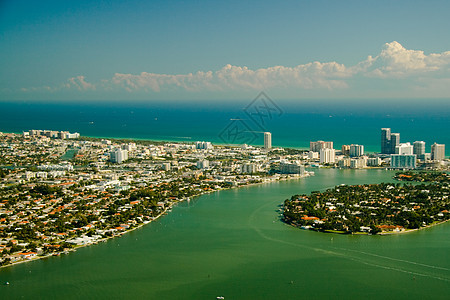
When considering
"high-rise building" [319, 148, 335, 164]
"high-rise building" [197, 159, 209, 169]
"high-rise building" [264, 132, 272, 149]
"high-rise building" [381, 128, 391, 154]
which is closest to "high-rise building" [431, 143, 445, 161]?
"high-rise building" [381, 128, 391, 154]

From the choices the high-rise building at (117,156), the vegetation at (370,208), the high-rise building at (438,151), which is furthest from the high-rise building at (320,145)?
the high-rise building at (117,156)

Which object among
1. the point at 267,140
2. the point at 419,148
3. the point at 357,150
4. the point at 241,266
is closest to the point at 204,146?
the point at 267,140

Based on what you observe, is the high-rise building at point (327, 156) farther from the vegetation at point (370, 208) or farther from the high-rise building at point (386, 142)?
the vegetation at point (370, 208)

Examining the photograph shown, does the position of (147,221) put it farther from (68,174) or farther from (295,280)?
(68,174)

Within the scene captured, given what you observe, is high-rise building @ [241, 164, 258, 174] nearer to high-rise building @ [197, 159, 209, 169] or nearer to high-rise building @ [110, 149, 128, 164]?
high-rise building @ [197, 159, 209, 169]

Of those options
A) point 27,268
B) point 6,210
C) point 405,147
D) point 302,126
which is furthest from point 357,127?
point 27,268
